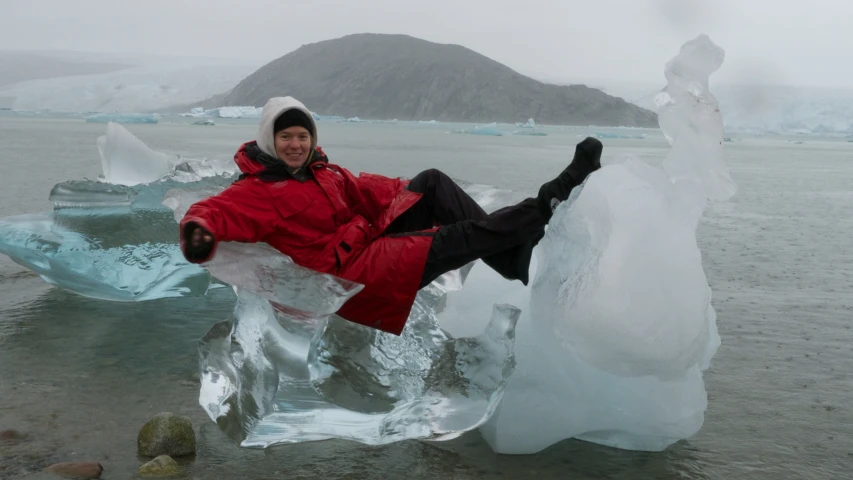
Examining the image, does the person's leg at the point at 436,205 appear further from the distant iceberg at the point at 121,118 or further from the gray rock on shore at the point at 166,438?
the distant iceberg at the point at 121,118

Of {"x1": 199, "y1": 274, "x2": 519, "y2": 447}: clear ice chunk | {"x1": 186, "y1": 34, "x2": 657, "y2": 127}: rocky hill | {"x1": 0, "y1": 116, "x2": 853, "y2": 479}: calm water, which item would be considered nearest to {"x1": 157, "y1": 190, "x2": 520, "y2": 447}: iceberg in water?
{"x1": 199, "y1": 274, "x2": 519, "y2": 447}: clear ice chunk

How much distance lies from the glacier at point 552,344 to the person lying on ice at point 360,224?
13 cm

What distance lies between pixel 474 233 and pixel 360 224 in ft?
1.51

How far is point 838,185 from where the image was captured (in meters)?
13.8

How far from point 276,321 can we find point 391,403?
0.54m

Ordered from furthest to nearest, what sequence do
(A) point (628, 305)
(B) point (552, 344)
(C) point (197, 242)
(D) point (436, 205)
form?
(D) point (436, 205) → (B) point (552, 344) → (C) point (197, 242) → (A) point (628, 305)

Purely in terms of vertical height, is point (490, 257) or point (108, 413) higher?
point (490, 257)

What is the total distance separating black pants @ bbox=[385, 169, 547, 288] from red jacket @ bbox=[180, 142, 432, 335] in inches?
2.5

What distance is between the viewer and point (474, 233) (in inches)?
114

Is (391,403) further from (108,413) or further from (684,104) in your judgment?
(684,104)

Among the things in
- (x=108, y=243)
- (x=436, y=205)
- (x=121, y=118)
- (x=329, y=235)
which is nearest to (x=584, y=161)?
(x=436, y=205)

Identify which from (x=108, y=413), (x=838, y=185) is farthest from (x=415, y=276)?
(x=838, y=185)

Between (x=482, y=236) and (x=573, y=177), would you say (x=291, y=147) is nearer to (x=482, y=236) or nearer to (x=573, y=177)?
(x=482, y=236)

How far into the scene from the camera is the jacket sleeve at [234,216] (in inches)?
101
